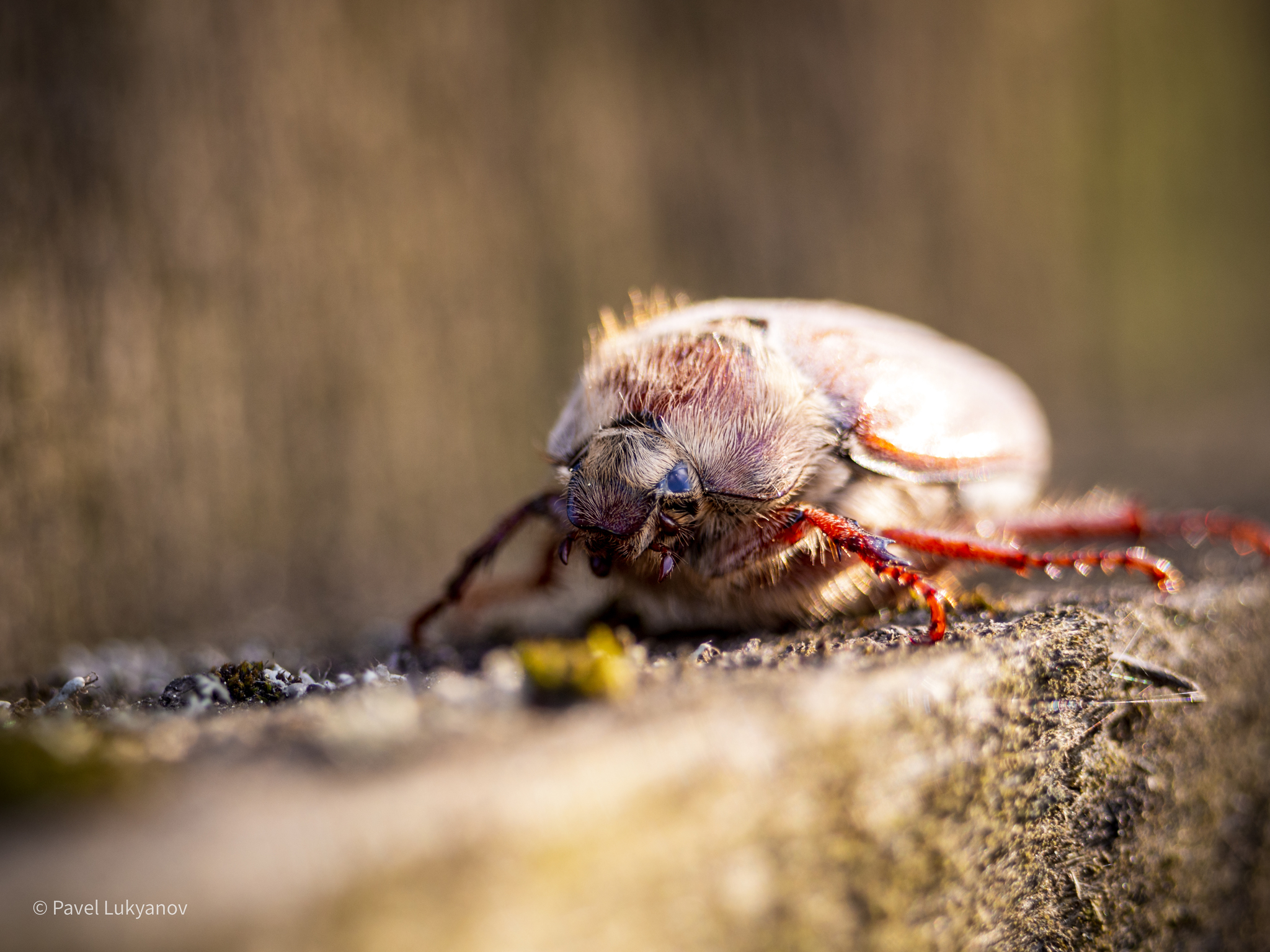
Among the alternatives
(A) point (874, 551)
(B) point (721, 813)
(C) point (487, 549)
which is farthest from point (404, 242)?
(B) point (721, 813)

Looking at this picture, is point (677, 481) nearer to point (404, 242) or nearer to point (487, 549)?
point (487, 549)

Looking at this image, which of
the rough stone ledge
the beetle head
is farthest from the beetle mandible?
the rough stone ledge

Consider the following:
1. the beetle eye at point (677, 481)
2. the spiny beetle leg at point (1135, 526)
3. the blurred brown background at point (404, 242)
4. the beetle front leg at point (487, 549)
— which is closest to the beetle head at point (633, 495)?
the beetle eye at point (677, 481)

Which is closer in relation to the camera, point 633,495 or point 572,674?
point 572,674

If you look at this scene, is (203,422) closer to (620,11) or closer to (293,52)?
(293,52)

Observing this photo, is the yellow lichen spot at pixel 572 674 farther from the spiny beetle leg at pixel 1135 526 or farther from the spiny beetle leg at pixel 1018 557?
the spiny beetle leg at pixel 1135 526

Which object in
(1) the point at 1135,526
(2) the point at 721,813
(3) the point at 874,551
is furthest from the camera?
(1) the point at 1135,526

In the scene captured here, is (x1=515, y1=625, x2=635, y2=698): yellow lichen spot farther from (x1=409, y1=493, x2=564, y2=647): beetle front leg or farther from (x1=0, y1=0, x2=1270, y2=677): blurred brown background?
(x1=0, y1=0, x2=1270, y2=677): blurred brown background

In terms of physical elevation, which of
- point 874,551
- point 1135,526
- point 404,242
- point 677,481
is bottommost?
point 1135,526
